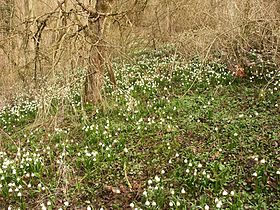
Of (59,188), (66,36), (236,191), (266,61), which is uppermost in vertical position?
(66,36)

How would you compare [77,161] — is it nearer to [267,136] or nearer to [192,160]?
[192,160]

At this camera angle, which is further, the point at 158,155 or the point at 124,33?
the point at 124,33

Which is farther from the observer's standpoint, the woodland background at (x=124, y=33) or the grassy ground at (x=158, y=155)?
the woodland background at (x=124, y=33)

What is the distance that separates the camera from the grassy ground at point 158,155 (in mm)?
4598

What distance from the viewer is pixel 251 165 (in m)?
5.02

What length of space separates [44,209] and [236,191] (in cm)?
245

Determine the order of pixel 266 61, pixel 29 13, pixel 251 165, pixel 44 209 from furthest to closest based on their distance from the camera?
pixel 29 13 → pixel 266 61 → pixel 251 165 → pixel 44 209

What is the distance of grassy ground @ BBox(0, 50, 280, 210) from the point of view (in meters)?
4.60

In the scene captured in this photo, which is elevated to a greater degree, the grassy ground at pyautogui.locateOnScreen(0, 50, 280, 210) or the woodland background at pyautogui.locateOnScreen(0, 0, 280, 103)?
the woodland background at pyautogui.locateOnScreen(0, 0, 280, 103)

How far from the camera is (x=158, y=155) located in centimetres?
562

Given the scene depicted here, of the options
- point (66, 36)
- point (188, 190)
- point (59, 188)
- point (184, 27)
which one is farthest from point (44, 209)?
point (184, 27)

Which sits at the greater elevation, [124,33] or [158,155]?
[124,33]

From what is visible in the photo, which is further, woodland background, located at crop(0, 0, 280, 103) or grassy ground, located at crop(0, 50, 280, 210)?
woodland background, located at crop(0, 0, 280, 103)

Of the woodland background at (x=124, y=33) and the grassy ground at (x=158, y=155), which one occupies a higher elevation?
the woodland background at (x=124, y=33)
